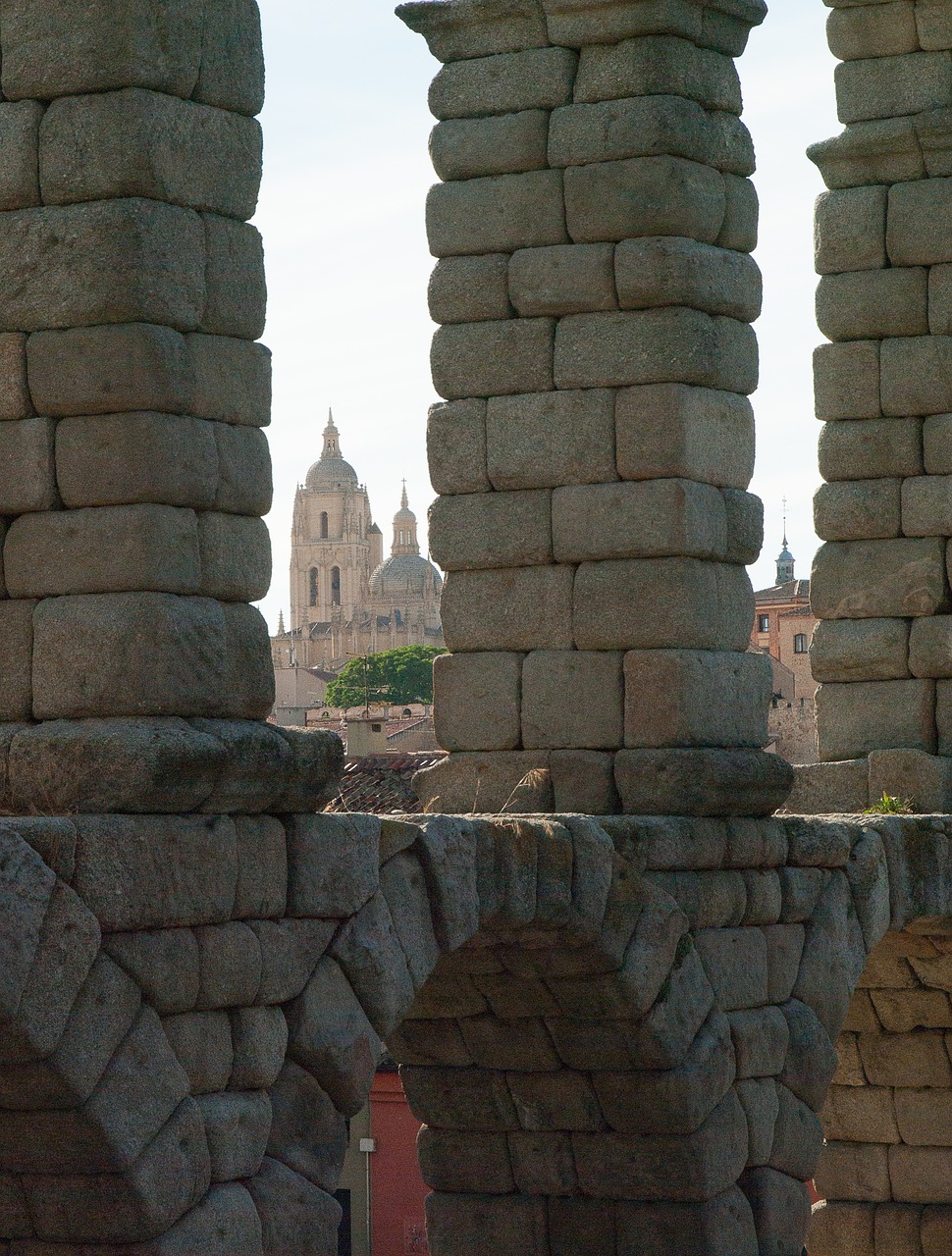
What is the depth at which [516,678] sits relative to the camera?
10.0 m

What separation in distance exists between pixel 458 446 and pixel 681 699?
1.52m

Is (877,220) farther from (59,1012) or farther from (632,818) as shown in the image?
(59,1012)

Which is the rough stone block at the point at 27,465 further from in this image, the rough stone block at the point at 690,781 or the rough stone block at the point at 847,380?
the rough stone block at the point at 847,380

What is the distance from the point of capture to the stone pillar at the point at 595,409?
32.0 feet

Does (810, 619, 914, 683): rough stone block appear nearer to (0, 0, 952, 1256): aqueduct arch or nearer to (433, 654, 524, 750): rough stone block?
(0, 0, 952, 1256): aqueduct arch

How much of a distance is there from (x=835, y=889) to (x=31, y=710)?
4.65m

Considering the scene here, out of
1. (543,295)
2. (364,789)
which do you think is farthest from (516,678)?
(364,789)

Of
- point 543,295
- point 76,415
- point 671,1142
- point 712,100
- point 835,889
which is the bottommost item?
point 671,1142

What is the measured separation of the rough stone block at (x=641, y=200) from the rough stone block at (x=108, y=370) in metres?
3.33

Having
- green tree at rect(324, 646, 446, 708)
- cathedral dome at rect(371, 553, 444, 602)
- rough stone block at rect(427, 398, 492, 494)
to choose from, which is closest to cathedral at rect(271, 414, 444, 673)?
cathedral dome at rect(371, 553, 444, 602)

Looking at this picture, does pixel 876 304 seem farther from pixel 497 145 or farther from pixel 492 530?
pixel 492 530

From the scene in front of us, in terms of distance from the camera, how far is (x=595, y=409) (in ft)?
32.3

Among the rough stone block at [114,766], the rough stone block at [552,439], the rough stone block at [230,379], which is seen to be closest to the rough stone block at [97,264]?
the rough stone block at [230,379]

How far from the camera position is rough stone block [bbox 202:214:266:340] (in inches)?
282
